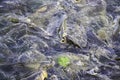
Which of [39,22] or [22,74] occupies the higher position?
[39,22]

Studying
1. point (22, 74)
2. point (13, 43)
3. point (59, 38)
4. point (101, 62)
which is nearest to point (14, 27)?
point (13, 43)

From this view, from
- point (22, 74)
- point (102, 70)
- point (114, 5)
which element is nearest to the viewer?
point (22, 74)

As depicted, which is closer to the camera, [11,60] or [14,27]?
[11,60]

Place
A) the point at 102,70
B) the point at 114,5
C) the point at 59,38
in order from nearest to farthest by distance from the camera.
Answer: the point at 102,70 → the point at 59,38 → the point at 114,5

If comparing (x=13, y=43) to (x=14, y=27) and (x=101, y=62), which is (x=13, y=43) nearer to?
(x=14, y=27)

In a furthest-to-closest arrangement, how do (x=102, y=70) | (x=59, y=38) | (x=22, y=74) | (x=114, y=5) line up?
(x=114, y=5) → (x=59, y=38) → (x=102, y=70) → (x=22, y=74)

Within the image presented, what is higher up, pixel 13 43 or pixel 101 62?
pixel 13 43

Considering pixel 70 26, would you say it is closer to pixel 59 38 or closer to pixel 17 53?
pixel 59 38

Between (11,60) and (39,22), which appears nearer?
(11,60)

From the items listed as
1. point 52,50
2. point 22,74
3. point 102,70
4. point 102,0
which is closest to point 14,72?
point 22,74
